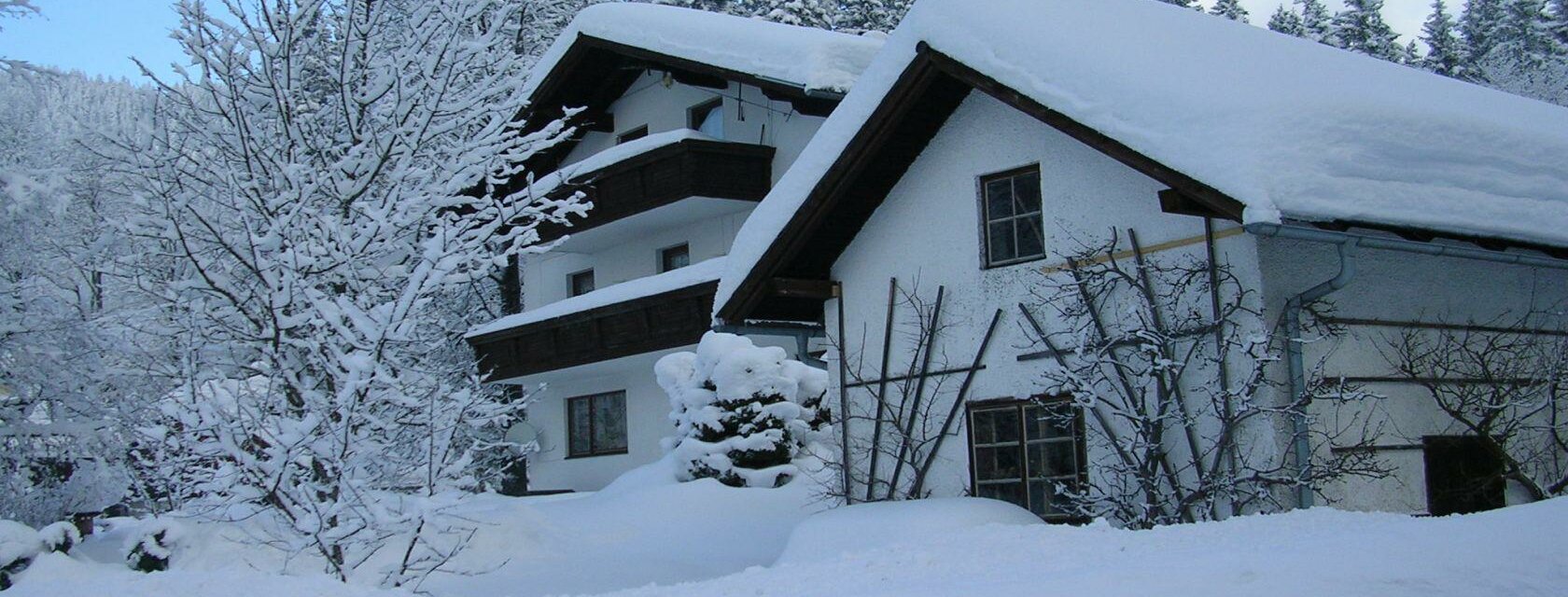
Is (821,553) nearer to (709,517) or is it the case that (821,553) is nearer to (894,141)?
(894,141)

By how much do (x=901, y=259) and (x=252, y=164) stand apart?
19.8 ft

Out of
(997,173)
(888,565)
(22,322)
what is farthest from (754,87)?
(888,565)

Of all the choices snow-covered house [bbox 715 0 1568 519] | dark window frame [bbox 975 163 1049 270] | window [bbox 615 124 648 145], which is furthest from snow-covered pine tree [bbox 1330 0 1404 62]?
dark window frame [bbox 975 163 1049 270]

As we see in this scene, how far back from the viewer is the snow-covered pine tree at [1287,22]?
4594 cm

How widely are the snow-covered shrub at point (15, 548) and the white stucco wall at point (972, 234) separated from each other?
23.9 feet

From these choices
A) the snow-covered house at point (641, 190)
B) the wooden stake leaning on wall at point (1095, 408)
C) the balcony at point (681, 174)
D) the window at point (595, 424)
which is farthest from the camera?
the window at point (595, 424)

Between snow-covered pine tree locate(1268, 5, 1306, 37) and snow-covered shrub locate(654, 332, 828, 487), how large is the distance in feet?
107

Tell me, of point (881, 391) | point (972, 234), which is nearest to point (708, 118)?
point (881, 391)

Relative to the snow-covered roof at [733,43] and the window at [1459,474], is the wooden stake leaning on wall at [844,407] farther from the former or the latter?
the snow-covered roof at [733,43]

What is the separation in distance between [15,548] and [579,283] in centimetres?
1672

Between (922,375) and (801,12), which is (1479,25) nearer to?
(801,12)

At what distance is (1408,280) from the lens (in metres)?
12.1

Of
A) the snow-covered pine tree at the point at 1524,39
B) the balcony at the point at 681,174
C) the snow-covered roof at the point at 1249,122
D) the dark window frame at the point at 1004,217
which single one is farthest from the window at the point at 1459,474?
the snow-covered pine tree at the point at 1524,39

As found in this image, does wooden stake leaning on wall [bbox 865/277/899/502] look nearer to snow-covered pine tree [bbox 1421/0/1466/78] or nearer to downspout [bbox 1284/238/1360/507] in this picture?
downspout [bbox 1284/238/1360/507]
